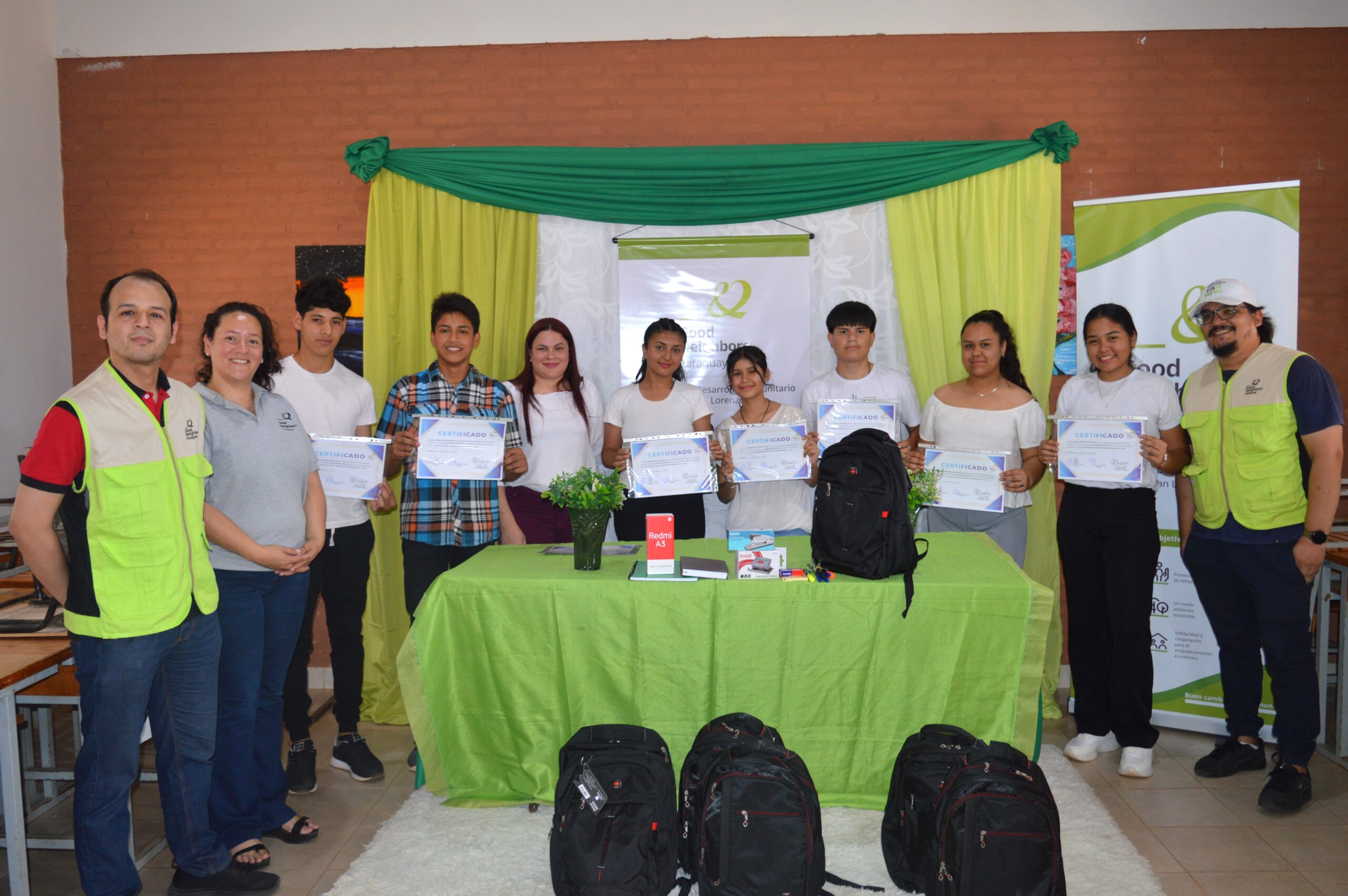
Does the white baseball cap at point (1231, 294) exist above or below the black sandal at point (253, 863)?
above

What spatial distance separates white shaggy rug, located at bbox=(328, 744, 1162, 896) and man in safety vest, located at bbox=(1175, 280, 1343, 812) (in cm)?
88

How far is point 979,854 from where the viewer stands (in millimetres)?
2367

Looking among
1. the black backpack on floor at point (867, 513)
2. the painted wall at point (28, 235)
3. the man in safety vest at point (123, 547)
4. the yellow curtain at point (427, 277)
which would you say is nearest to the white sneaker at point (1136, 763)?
the black backpack on floor at point (867, 513)

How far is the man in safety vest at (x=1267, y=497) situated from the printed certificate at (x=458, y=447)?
2974 mm

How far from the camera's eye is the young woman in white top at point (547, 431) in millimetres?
3807

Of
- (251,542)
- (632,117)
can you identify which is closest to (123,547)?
(251,542)

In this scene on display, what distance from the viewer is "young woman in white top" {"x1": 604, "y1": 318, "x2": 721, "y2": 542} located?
3.92 m

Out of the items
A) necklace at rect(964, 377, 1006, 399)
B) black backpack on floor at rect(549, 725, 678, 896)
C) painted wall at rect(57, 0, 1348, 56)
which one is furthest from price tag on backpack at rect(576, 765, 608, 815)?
painted wall at rect(57, 0, 1348, 56)

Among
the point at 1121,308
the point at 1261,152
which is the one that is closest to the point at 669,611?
the point at 1121,308

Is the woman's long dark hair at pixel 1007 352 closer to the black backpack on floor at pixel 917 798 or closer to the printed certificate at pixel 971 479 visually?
the printed certificate at pixel 971 479

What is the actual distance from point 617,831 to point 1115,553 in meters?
2.41

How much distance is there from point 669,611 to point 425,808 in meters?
1.29

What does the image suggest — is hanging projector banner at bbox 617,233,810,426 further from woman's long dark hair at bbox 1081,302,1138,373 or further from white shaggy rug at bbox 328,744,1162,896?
white shaggy rug at bbox 328,744,1162,896

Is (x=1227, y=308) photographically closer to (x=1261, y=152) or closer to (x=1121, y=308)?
(x=1121, y=308)
